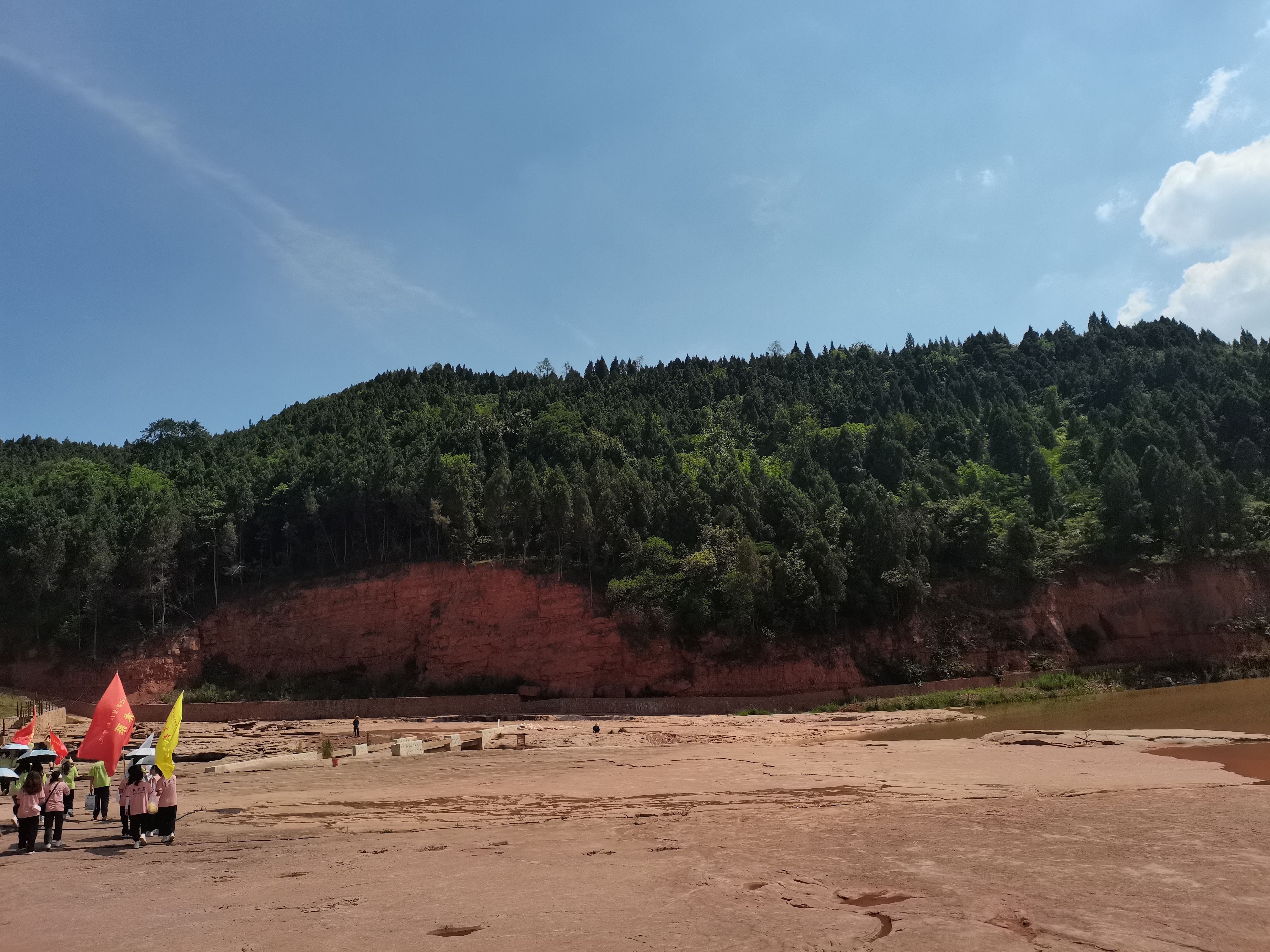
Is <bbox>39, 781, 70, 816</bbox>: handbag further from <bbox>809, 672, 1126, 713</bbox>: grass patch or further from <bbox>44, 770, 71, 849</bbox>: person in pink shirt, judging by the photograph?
<bbox>809, 672, 1126, 713</bbox>: grass patch

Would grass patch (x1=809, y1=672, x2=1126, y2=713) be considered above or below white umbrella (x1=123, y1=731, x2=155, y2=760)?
below

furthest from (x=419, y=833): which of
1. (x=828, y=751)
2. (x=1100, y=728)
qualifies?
(x=1100, y=728)

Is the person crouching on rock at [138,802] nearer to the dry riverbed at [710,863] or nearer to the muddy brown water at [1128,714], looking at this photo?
the dry riverbed at [710,863]

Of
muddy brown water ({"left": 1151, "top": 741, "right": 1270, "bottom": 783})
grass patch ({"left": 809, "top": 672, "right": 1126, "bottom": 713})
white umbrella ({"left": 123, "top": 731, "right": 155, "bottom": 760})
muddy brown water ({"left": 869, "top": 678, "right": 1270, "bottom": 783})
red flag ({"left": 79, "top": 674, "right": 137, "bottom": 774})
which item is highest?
red flag ({"left": 79, "top": 674, "right": 137, "bottom": 774})

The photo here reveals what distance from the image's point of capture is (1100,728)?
25391 millimetres

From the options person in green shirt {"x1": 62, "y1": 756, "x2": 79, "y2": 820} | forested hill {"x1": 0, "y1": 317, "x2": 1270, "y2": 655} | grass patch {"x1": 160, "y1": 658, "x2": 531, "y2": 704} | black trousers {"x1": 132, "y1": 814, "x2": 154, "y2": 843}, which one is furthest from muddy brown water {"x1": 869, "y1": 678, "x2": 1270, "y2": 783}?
grass patch {"x1": 160, "y1": 658, "x2": 531, "y2": 704}

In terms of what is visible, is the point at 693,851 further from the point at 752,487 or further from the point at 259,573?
the point at 259,573

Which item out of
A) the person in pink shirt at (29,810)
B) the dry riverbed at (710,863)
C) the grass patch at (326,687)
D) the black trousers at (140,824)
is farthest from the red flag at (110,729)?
the grass patch at (326,687)

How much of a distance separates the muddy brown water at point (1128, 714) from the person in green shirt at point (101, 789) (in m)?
23.1

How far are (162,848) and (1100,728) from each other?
2659 centimetres

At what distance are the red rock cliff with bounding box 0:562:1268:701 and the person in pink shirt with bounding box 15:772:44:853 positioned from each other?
39540mm

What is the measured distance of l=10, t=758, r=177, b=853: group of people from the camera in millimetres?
12117

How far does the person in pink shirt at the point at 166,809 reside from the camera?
1243cm

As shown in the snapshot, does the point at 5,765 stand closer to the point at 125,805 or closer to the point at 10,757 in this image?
the point at 10,757
